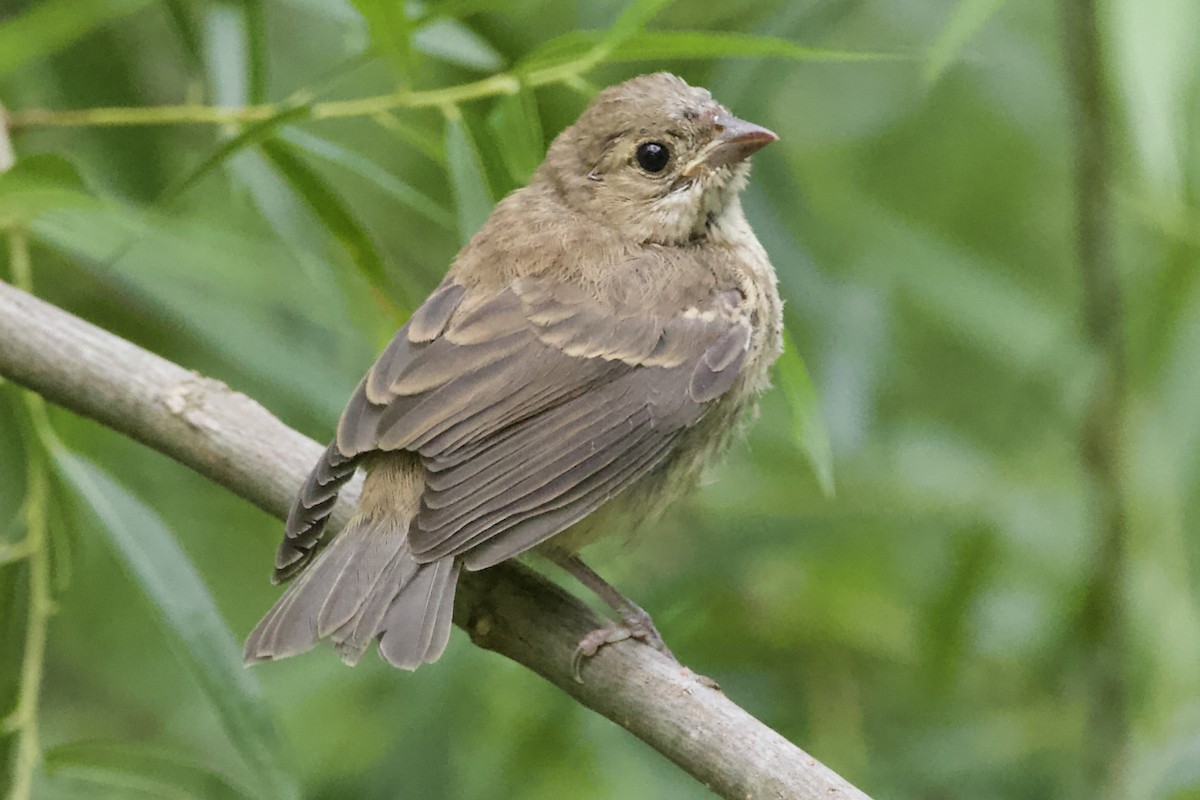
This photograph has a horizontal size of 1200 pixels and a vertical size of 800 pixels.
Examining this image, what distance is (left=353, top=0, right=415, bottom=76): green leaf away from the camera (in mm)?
2596

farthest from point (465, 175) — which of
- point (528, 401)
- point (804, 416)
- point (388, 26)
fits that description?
point (804, 416)

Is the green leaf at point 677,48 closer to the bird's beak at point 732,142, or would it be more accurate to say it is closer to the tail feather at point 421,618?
the bird's beak at point 732,142

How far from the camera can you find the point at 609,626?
2.85m

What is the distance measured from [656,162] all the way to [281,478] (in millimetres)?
1316

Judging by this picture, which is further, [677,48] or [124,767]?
[124,767]

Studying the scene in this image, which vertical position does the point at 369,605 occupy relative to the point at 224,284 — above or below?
below

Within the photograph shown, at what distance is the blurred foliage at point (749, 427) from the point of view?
2.96 metres

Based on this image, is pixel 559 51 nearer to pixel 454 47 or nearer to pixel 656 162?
pixel 454 47

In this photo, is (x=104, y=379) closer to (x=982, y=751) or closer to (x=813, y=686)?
(x=813, y=686)

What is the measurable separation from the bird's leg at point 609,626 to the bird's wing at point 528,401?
251 millimetres

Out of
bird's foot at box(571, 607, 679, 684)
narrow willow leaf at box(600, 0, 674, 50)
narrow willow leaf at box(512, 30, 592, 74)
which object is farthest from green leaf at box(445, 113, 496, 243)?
bird's foot at box(571, 607, 679, 684)

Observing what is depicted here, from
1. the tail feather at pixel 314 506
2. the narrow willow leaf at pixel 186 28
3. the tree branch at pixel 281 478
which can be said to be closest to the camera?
the tree branch at pixel 281 478

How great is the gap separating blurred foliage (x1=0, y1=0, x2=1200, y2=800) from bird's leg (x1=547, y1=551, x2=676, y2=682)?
0.24 m

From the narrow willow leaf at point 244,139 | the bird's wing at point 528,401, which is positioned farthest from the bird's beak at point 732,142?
the narrow willow leaf at point 244,139
